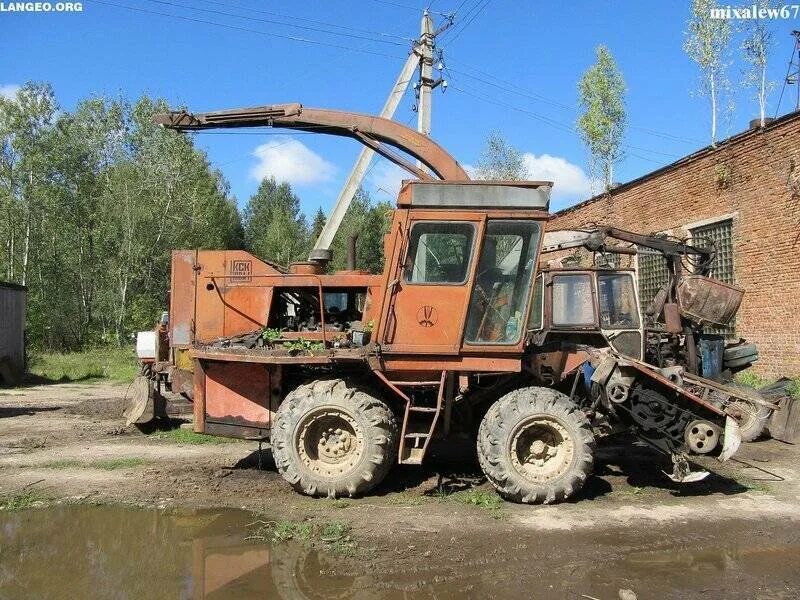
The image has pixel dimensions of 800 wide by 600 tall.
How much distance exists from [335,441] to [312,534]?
1.35 metres

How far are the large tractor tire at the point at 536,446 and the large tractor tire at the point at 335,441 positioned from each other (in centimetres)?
103

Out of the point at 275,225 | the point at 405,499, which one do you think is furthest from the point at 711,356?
the point at 275,225

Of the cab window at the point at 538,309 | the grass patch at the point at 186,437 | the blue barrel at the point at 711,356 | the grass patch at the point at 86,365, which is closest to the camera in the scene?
the cab window at the point at 538,309

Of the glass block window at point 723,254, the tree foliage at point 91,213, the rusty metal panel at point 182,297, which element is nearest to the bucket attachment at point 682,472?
the rusty metal panel at point 182,297

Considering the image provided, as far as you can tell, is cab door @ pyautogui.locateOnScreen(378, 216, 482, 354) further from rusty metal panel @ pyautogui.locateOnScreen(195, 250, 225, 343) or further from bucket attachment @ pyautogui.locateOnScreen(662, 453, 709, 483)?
bucket attachment @ pyautogui.locateOnScreen(662, 453, 709, 483)

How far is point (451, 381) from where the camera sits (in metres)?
6.68

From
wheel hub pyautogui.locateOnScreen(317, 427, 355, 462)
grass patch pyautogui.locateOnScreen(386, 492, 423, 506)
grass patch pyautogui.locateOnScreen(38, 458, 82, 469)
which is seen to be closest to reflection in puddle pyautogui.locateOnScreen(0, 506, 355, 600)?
wheel hub pyautogui.locateOnScreen(317, 427, 355, 462)

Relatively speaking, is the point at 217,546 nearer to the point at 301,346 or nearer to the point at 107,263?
the point at 301,346

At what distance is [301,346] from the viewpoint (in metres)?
6.89

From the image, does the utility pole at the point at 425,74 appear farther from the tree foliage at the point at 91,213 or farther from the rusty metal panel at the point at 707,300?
the tree foliage at the point at 91,213

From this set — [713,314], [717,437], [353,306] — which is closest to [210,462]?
[353,306]

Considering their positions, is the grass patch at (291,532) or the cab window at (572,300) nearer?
the grass patch at (291,532)

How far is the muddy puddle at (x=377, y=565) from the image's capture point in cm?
A: 440

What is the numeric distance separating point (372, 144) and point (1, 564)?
6100 mm
